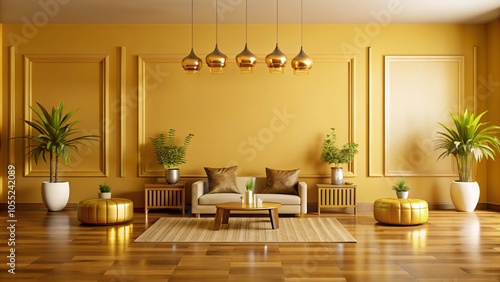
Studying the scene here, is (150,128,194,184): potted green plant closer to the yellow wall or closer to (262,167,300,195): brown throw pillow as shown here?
the yellow wall

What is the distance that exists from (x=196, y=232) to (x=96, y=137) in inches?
133

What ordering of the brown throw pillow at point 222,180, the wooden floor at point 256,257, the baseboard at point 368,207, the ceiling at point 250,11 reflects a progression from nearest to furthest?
the wooden floor at point 256,257 < the ceiling at point 250,11 < the brown throw pillow at point 222,180 < the baseboard at point 368,207

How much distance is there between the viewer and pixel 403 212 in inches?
293

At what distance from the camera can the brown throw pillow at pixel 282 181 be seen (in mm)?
8711

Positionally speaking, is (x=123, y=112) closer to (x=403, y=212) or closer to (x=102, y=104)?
(x=102, y=104)

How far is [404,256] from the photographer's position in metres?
5.47

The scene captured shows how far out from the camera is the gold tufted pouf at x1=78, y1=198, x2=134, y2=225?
7.41m

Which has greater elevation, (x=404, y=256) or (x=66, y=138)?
(x=66, y=138)

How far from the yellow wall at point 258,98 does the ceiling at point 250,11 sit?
29 cm

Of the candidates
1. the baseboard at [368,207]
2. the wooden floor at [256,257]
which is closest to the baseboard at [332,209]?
the baseboard at [368,207]

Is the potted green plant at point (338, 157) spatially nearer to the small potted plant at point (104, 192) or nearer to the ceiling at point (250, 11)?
the ceiling at point (250, 11)

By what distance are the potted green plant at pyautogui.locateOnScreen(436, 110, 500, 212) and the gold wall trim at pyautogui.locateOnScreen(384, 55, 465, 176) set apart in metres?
0.38

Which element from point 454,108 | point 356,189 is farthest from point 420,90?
point 356,189

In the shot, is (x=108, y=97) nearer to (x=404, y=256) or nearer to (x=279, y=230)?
(x=279, y=230)
